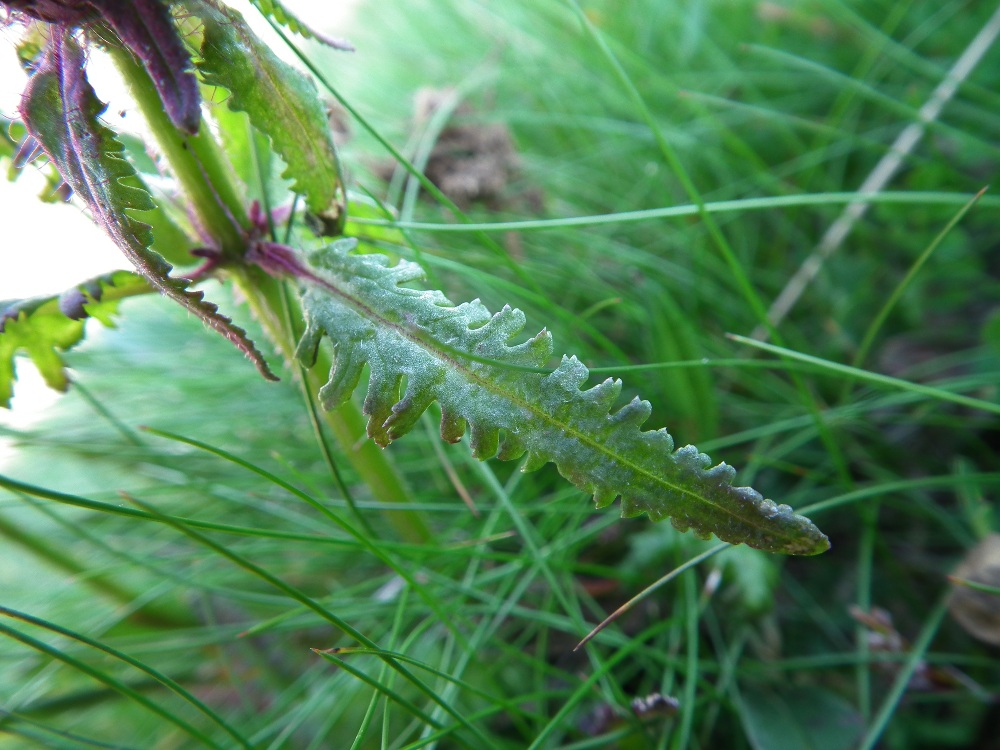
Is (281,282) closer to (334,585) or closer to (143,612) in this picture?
(334,585)

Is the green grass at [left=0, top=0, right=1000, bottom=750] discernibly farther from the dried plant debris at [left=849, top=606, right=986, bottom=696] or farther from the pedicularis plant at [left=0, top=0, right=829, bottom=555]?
the pedicularis plant at [left=0, top=0, right=829, bottom=555]

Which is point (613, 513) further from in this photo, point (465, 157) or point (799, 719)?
point (465, 157)

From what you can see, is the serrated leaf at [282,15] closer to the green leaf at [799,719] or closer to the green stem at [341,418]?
the green stem at [341,418]

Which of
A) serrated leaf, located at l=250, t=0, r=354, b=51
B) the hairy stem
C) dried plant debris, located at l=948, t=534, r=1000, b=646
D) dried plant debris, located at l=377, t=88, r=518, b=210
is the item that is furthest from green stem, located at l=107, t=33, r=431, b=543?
dried plant debris, located at l=948, t=534, r=1000, b=646

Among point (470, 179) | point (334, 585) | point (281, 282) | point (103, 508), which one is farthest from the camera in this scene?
point (470, 179)

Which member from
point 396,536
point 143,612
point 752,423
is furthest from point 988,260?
point 143,612

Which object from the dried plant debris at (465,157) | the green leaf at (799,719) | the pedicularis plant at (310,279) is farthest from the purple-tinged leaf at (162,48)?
the green leaf at (799,719)
